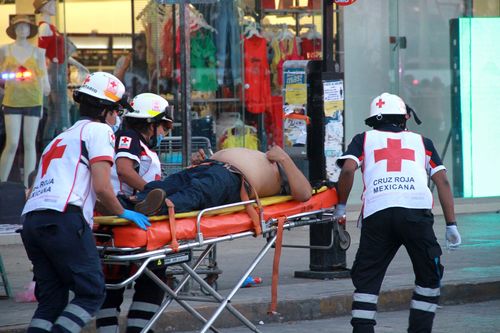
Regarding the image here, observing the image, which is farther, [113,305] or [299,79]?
[299,79]

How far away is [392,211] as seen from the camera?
744 centimetres

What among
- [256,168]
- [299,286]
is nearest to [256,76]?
[299,286]

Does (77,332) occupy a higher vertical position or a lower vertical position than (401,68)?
lower

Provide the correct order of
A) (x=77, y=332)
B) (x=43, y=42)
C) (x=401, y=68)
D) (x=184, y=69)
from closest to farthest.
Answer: (x=77, y=332), (x=184, y=69), (x=43, y=42), (x=401, y=68)

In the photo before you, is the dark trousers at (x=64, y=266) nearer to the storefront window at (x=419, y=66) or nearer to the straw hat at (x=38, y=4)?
the straw hat at (x=38, y=4)

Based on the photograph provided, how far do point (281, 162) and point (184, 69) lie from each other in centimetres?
264

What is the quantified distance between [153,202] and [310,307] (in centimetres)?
311

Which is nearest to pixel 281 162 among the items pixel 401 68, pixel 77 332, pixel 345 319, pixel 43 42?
pixel 77 332

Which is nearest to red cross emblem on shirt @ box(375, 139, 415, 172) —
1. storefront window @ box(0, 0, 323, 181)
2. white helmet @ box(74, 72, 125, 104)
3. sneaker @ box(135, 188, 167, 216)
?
sneaker @ box(135, 188, 167, 216)

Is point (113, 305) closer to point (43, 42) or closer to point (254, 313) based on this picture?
A: point (254, 313)

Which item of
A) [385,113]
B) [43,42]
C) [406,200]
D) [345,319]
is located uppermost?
[43,42]

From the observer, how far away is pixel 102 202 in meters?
6.48

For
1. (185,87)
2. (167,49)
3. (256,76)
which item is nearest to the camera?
(185,87)

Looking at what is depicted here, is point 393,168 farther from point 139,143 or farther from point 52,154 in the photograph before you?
point 52,154
